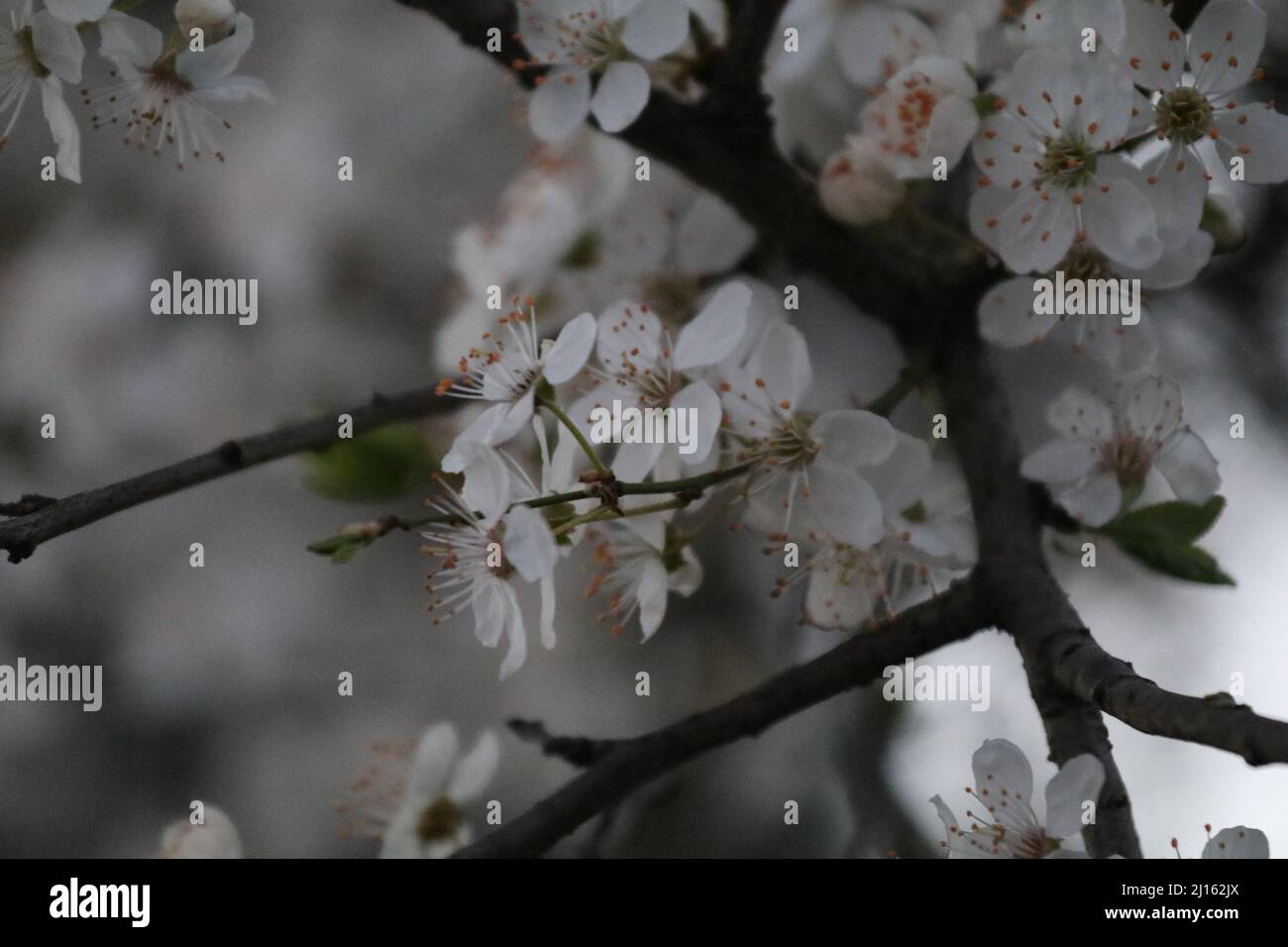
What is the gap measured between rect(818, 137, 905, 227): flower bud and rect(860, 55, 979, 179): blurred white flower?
0.02 metres

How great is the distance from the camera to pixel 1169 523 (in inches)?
26.9

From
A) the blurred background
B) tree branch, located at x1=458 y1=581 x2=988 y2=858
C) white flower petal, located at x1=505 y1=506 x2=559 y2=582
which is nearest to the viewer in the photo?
white flower petal, located at x1=505 y1=506 x2=559 y2=582

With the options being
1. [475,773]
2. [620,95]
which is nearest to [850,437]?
[620,95]

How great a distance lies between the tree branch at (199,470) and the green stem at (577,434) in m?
0.14

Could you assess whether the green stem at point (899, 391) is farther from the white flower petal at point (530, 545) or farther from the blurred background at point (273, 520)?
the blurred background at point (273, 520)

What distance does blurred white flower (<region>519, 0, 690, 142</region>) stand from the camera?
65cm

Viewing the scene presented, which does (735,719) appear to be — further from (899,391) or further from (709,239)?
(709,239)

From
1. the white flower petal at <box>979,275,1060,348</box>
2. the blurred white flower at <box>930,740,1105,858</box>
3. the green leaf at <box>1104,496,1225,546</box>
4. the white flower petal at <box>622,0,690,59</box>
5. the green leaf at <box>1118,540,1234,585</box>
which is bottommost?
the blurred white flower at <box>930,740,1105,858</box>

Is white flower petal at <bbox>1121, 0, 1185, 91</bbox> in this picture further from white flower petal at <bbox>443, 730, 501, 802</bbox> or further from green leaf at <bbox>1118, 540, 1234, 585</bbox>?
white flower petal at <bbox>443, 730, 501, 802</bbox>

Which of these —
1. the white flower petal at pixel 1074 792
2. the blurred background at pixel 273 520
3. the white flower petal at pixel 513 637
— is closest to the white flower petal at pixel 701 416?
the white flower petal at pixel 513 637

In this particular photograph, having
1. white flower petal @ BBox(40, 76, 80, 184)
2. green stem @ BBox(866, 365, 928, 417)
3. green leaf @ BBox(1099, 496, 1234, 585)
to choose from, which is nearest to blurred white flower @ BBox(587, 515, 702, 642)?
green stem @ BBox(866, 365, 928, 417)

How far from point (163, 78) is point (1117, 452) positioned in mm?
546
